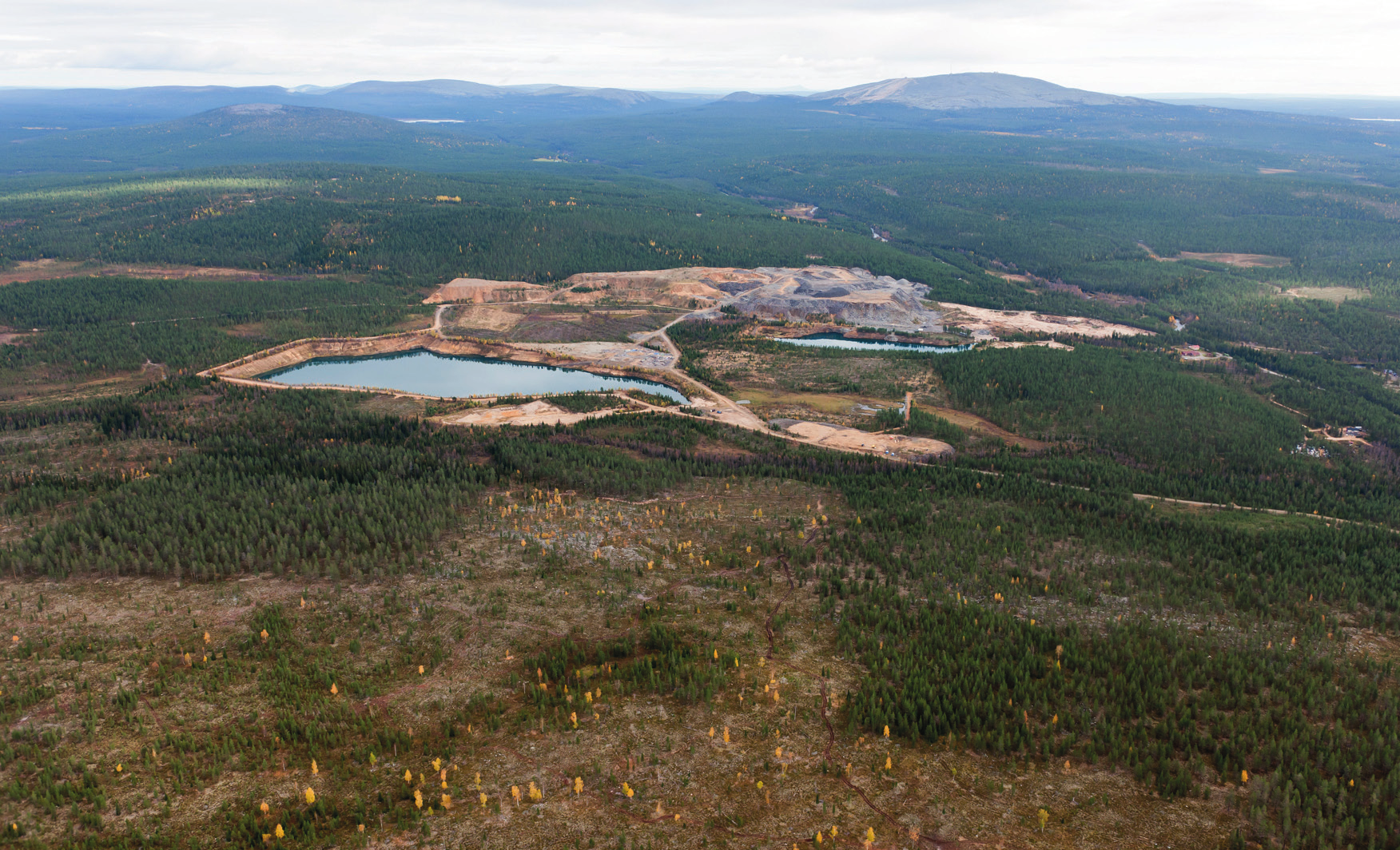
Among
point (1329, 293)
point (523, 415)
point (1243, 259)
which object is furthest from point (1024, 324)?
point (523, 415)

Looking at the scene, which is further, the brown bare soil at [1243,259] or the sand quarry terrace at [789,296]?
the brown bare soil at [1243,259]

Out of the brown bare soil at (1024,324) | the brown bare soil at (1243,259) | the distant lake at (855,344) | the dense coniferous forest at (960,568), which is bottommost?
the dense coniferous forest at (960,568)

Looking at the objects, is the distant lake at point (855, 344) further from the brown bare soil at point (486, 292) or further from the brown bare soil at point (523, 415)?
the brown bare soil at point (486, 292)

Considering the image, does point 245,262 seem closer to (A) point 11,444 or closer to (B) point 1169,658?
(A) point 11,444

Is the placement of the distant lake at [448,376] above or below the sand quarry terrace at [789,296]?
below

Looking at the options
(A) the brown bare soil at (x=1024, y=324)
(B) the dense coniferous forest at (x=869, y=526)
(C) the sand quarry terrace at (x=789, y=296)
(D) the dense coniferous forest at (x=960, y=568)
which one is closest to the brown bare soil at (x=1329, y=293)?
(B) the dense coniferous forest at (x=869, y=526)

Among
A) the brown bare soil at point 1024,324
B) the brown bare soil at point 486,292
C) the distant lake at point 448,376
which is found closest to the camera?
the distant lake at point 448,376

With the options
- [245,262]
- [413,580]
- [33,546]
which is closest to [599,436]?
[413,580]

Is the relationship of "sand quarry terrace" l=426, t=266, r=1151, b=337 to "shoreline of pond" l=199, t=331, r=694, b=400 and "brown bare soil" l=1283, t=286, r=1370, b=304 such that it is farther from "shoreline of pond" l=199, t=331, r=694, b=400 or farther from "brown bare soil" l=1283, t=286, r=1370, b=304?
"brown bare soil" l=1283, t=286, r=1370, b=304
